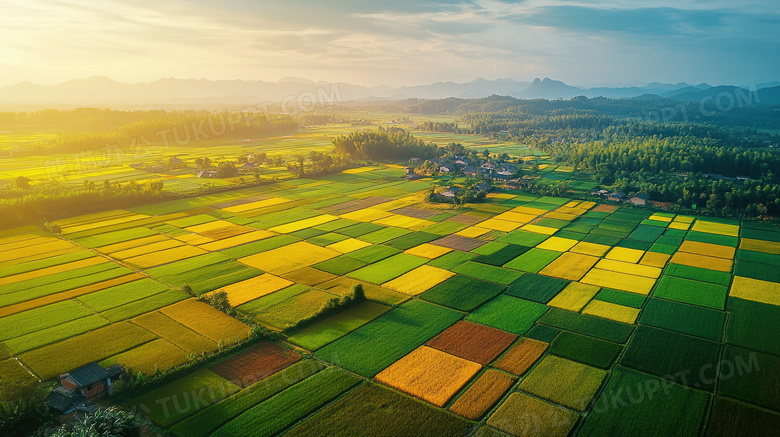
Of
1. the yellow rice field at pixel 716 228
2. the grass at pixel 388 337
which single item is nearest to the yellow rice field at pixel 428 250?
the grass at pixel 388 337

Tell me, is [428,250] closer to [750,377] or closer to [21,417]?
[750,377]

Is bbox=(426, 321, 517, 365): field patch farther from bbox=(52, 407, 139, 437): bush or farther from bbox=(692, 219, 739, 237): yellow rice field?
bbox=(692, 219, 739, 237): yellow rice field

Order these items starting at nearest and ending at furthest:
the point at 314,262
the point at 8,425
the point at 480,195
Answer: the point at 8,425
the point at 314,262
the point at 480,195

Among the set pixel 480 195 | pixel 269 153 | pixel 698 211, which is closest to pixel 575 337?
pixel 480 195

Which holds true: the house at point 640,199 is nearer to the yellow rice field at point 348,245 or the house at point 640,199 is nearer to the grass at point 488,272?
the grass at point 488,272

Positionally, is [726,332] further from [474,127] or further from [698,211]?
[474,127]

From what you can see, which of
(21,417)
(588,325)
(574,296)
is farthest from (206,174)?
(588,325)
